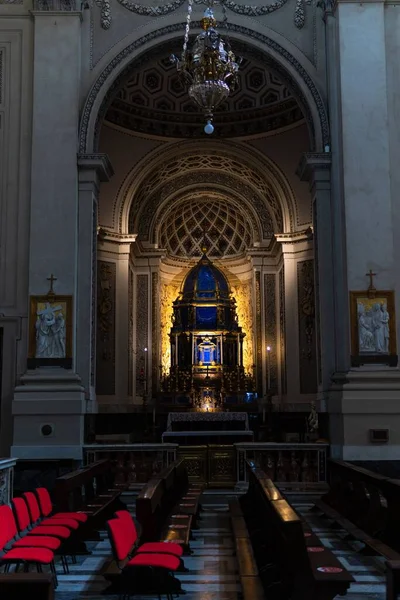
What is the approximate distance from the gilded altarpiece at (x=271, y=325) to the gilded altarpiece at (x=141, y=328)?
3.17 m

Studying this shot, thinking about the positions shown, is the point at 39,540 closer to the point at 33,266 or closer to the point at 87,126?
the point at 33,266

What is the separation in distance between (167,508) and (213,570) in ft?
4.57

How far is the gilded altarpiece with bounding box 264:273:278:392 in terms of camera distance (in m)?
19.7

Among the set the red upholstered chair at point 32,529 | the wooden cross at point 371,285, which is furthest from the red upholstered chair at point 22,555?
the wooden cross at point 371,285

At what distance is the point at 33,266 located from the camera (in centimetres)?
1230

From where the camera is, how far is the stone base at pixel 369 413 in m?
11.4

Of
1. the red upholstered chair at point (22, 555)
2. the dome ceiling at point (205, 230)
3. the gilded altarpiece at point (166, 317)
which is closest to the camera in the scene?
the red upholstered chair at point (22, 555)

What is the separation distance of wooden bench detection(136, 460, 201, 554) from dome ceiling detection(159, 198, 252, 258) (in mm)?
13283

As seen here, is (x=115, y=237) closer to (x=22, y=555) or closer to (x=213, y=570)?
(x=213, y=570)

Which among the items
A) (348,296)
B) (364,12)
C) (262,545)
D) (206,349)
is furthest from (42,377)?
(206,349)

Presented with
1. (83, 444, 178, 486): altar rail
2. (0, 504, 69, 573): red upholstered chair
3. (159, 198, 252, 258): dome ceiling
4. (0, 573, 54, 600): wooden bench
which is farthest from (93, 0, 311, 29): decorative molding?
(0, 573, 54, 600): wooden bench

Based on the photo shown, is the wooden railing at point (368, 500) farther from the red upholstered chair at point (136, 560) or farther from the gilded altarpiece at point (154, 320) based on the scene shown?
the gilded altarpiece at point (154, 320)

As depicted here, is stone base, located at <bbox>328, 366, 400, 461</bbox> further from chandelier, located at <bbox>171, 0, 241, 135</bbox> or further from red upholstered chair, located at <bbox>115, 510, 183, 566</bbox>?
red upholstered chair, located at <bbox>115, 510, 183, 566</bbox>

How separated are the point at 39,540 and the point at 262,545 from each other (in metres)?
1.85
